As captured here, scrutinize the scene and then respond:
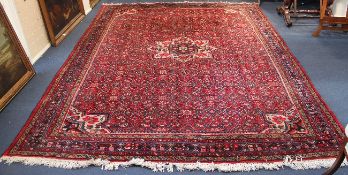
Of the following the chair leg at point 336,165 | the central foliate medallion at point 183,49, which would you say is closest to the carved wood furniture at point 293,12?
the central foliate medallion at point 183,49

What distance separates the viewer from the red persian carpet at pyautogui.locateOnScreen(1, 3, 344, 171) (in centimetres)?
222

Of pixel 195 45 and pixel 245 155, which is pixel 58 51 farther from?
pixel 245 155

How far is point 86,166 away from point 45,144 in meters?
0.42

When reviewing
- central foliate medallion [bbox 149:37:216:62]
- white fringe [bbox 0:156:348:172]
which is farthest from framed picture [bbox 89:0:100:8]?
white fringe [bbox 0:156:348:172]

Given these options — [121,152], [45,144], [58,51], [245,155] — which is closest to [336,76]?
[245,155]

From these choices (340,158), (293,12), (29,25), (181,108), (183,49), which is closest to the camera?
(340,158)

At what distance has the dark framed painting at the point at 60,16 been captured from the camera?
374cm

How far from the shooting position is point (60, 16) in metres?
4.10

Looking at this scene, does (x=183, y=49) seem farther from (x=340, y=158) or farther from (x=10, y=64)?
(x=340, y=158)

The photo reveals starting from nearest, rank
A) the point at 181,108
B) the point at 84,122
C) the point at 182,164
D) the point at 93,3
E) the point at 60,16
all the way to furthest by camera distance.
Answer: the point at 182,164, the point at 84,122, the point at 181,108, the point at 60,16, the point at 93,3

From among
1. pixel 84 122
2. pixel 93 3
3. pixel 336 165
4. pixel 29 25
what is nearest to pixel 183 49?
pixel 84 122

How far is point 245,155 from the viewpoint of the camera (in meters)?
2.22

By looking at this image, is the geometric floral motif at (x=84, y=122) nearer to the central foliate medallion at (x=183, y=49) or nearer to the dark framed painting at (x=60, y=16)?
the central foliate medallion at (x=183, y=49)

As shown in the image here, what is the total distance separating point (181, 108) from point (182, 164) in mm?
662
